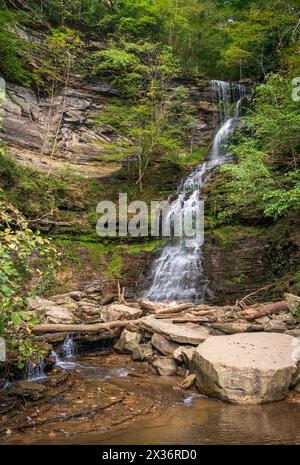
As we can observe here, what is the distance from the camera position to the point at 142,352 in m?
7.45

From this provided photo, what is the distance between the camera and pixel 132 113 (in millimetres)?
18031

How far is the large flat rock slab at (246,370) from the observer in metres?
5.18

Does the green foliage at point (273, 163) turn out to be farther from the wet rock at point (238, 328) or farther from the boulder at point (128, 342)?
the boulder at point (128, 342)

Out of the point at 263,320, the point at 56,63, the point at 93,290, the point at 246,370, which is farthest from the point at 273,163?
the point at 56,63

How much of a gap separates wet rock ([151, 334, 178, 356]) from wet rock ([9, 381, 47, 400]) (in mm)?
2581

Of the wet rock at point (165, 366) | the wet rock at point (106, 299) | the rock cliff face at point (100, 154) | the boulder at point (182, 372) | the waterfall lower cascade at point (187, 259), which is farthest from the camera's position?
the waterfall lower cascade at point (187, 259)

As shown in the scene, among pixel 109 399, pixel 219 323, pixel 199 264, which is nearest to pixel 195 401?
pixel 109 399

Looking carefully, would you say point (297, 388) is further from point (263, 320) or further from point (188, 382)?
point (263, 320)

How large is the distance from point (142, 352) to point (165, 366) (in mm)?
849

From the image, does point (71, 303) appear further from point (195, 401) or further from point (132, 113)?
point (132, 113)

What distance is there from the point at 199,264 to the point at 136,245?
334cm

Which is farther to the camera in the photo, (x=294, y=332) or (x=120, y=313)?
(x=120, y=313)

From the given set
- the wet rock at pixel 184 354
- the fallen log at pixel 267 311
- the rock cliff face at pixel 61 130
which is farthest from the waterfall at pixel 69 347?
the rock cliff face at pixel 61 130

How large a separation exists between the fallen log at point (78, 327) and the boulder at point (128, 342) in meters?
0.32
